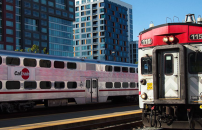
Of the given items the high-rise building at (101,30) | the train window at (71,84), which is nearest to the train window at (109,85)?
the train window at (71,84)

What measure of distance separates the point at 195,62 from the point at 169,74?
1.08 m

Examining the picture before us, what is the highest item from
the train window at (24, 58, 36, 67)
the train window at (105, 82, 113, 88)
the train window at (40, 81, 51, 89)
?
the train window at (24, 58, 36, 67)

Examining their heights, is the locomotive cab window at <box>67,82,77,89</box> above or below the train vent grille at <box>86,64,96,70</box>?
below

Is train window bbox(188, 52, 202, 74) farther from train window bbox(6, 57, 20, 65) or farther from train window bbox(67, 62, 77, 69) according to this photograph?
train window bbox(67, 62, 77, 69)

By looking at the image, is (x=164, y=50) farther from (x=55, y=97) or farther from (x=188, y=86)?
(x=55, y=97)

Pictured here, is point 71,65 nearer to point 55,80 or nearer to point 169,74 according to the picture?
point 55,80

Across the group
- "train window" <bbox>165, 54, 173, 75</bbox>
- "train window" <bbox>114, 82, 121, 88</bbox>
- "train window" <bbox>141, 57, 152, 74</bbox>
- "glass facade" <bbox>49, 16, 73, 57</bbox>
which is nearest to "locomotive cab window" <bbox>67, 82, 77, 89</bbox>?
"train window" <bbox>114, 82, 121, 88</bbox>

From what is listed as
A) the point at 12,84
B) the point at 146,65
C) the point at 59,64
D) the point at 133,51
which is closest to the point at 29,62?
the point at 12,84

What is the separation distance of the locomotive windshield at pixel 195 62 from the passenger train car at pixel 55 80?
14.0 metres

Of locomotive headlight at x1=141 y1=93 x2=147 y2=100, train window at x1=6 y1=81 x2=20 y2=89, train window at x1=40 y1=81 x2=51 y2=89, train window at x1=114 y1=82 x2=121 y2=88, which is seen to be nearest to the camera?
locomotive headlight at x1=141 y1=93 x2=147 y2=100

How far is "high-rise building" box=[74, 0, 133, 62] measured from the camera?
120938 millimetres

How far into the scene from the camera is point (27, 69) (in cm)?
2184

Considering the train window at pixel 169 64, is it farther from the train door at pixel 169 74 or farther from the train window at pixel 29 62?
the train window at pixel 29 62

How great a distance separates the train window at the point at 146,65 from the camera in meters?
11.8
